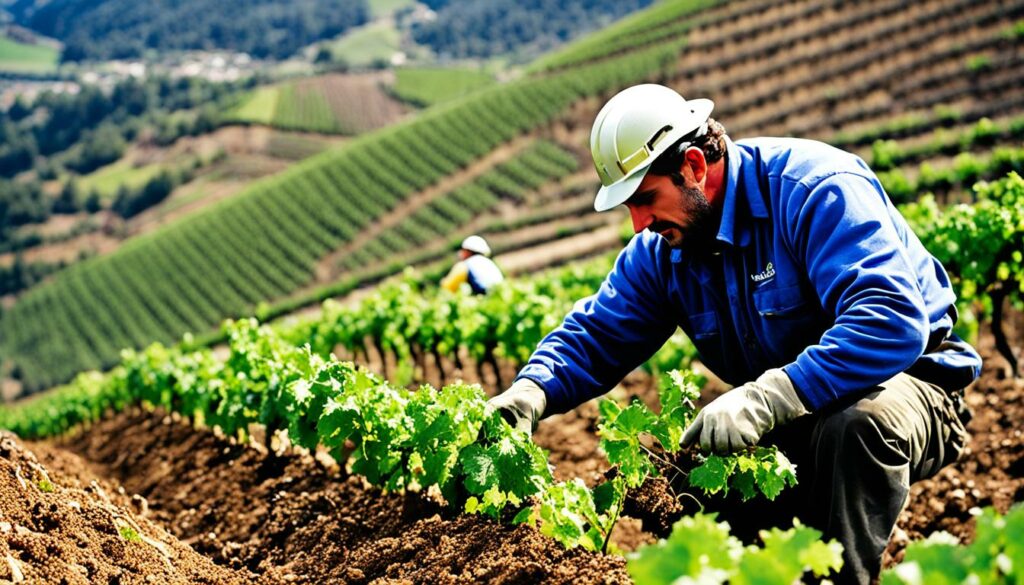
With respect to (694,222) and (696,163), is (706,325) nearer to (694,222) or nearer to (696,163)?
(694,222)

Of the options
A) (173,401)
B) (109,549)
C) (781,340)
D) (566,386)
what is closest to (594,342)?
(566,386)

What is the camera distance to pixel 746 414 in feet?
10.7

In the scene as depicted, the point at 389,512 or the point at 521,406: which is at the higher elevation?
the point at 521,406

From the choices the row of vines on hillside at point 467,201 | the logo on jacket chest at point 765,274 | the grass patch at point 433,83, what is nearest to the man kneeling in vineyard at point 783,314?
the logo on jacket chest at point 765,274

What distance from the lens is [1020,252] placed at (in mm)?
6438

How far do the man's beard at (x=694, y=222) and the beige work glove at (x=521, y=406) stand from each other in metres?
0.89

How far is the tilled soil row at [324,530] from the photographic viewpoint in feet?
11.1

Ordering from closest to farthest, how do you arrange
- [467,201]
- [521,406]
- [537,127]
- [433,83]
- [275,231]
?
[521,406] → [467,201] → [537,127] → [275,231] → [433,83]

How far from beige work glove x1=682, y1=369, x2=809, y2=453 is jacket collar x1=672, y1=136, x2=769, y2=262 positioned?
26.0 inches

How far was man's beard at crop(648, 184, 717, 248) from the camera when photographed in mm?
3766

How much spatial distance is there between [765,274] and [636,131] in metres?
0.79

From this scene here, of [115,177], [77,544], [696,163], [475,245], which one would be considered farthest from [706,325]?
[115,177]

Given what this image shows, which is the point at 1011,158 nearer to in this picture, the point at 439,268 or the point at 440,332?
the point at 440,332

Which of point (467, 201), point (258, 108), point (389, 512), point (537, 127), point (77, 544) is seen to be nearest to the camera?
point (77, 544)
